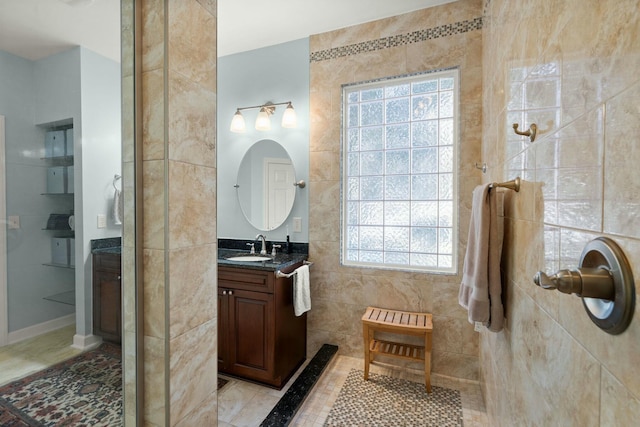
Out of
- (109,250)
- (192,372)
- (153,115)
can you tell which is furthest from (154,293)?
(153,115)

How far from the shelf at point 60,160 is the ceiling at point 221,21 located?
301 millimetres

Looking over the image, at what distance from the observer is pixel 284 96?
2.72 meters

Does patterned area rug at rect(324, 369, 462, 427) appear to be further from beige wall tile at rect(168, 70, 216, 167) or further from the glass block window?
beige wall tile at rect(168, 70, 216, 167)

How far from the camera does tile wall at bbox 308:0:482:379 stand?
217 centimetres

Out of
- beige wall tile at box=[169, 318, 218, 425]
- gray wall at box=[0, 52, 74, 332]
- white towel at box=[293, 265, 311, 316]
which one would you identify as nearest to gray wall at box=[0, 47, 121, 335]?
gray wall at box=[0, 52, 74, 332]

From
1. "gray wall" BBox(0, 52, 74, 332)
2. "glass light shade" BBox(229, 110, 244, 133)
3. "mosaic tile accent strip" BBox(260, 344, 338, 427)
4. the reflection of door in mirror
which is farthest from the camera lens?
"glass light shade" BBox(229, 110, 244, 133)

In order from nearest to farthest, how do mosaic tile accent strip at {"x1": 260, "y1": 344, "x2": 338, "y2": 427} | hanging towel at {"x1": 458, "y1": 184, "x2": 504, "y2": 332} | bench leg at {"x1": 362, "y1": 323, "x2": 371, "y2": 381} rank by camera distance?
hanging towel at {"x1": 458, "y1": 184, "x2": 504, "y2": 332} → mosaic tile accent strip at {"x1": 260, "y1": 344, "x2": 338, "y2": 427} → bench leg at {"x1": 362, "y1": 323, "x2": 371, "y2": 381}

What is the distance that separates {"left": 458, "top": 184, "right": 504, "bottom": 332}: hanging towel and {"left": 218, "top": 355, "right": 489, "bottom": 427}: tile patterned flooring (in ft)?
3.15

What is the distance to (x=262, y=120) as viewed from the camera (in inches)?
107

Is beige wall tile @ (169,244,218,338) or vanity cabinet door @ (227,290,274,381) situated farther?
vanity cabinet door @ (227,290,274,381)

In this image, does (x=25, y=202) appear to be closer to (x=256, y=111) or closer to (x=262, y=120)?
(x=262, y=120)

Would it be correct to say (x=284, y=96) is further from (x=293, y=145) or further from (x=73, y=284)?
(x=73, y=284)

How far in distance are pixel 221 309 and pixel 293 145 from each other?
5.10 feet

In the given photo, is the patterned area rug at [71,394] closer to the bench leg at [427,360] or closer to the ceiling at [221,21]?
the ceiling at [221,21]
